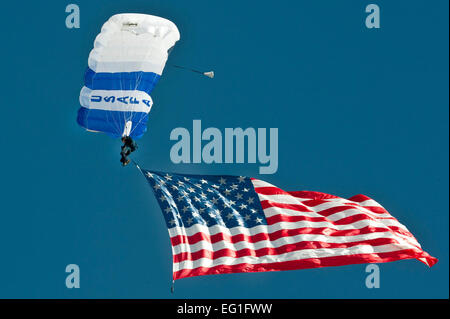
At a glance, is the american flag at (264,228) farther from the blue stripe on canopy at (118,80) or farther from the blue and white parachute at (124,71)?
the blue stripe on canopy at (118,80)

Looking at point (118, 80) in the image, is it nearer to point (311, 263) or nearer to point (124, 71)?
point (124, 71)

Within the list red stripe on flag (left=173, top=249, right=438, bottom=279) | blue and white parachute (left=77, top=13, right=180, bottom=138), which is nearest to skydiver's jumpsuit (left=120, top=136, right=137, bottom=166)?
blue and white parachute (left=77, top=13, right=180, bottom=138)

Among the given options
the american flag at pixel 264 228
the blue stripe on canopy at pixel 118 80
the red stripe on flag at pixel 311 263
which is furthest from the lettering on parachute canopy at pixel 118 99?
the red stripe on flag at pixel 311 263

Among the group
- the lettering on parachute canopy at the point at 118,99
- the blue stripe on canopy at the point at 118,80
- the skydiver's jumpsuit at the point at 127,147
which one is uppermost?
the blue stripe on canopy at the point at 118,80

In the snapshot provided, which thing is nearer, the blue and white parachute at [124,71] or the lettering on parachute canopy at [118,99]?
the blue and white parachute at [124,71]

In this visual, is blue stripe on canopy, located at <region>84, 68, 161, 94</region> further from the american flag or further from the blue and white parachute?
the american flag
